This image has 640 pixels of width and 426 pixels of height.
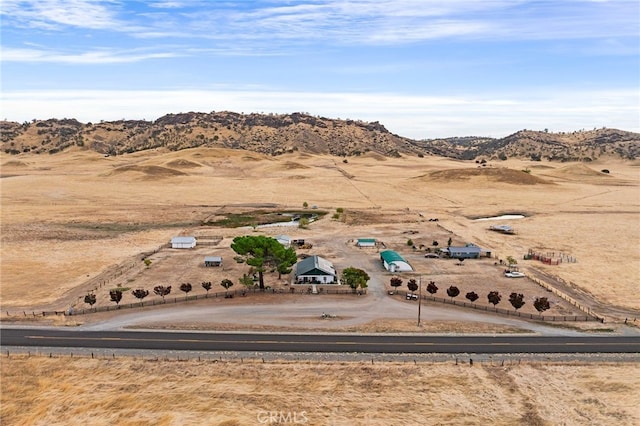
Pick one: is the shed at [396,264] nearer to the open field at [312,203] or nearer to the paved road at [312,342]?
the open field at [312,203]

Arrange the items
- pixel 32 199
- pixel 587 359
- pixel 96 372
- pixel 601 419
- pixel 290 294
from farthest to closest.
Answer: pixel 32 199 → pixel 290 294 → pixel 587 359 → pixel 96 372 → pixel 601 419

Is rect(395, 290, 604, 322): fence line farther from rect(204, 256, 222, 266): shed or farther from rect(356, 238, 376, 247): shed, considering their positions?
rect(204, 256, 222, 266): shed

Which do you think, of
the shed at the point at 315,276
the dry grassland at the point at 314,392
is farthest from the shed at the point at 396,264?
the dry grassland at the point at 314,392

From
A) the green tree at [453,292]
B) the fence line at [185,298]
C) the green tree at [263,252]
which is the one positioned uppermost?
the green tree at [263,252]

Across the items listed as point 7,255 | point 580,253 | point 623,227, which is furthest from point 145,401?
point 623,227

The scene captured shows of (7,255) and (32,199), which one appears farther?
(32,199)

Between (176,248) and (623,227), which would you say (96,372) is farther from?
(623,227)

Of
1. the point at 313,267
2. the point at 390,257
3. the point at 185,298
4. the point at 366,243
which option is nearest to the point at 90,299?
the point at 185,298
